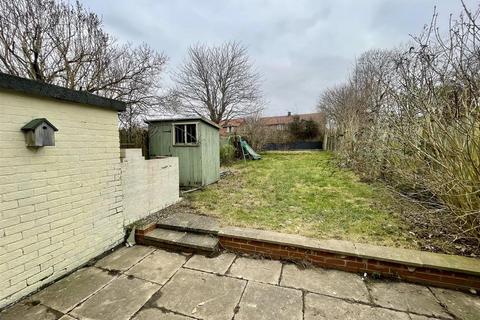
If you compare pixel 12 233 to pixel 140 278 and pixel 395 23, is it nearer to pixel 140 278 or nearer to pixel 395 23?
pixel 140 278

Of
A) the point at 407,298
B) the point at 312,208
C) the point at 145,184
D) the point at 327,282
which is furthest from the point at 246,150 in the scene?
the point at 407,298

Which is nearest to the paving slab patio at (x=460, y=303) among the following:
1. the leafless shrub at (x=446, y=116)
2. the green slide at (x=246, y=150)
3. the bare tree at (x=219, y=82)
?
the leafless shrub at (x=446, y=116)

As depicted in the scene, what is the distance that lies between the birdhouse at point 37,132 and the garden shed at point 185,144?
3.99 metres

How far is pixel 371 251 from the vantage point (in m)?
2.50

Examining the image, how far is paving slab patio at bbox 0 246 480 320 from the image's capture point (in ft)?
6.01

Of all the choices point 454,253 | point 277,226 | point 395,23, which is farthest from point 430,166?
point 395,23

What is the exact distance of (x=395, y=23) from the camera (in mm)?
3932

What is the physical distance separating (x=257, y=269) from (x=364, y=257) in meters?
1.24

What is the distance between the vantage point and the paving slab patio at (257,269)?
2350 mm

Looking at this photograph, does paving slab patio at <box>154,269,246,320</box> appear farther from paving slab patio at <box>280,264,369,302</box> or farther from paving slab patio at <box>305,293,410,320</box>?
paving slab patio at <box>305,293,410,320</box>

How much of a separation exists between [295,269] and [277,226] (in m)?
0.92

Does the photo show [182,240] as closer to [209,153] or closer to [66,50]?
[209,153]

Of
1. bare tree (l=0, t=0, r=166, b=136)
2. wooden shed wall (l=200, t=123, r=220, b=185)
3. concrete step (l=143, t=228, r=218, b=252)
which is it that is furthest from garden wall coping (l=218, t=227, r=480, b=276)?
bare tree (l=0, t=0, r=166, b=136)

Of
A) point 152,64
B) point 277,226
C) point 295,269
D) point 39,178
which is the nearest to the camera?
point 39,178
